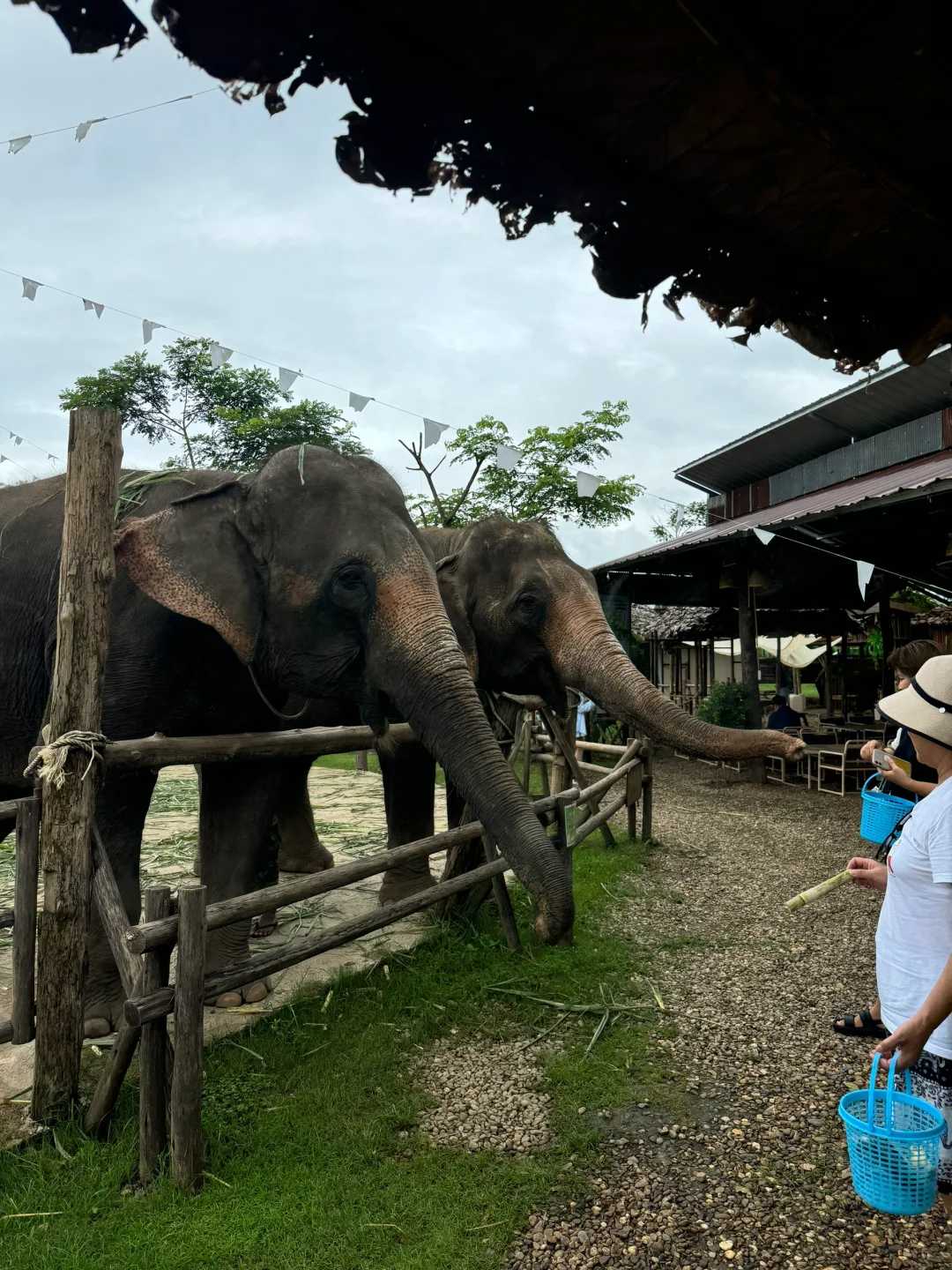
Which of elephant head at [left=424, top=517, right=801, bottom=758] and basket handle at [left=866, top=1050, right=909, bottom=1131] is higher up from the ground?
elephant head at [left=424, top=517, right=801, bottom=758]

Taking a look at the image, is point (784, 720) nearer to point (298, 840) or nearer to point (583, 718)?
point (583, 718)

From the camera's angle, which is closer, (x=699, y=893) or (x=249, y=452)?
(x=699, y=893)

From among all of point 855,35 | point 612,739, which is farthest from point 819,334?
point 612,739

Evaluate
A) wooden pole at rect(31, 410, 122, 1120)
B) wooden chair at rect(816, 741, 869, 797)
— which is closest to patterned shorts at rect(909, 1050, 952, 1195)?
wooden pole at rect(31, 410, 122, 1120)

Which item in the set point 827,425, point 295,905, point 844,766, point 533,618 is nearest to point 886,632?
point 844,766

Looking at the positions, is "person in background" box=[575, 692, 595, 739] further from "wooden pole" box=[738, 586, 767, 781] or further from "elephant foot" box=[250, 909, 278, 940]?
"elephant foot" box=[250, 909, 278, 940]

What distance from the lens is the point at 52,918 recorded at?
3.15m

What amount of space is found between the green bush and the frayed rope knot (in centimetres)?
1162

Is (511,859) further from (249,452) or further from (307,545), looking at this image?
(249,452)

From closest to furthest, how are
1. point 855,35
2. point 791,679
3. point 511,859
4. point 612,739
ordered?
1. point 855,35
2. point 511,859
3. point 612,739
4. point 791,679

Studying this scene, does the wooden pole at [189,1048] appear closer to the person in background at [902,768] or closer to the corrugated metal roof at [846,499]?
the person in background at [902,768]

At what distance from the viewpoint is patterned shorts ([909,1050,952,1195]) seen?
2.18 meters

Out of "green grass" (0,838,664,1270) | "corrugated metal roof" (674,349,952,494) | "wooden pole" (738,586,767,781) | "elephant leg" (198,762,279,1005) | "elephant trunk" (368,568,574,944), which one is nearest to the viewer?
"green grass" (0,838,664,1270)

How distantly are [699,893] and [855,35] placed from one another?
6406 millimetres
